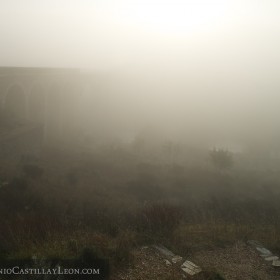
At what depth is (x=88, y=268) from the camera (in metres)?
6.79

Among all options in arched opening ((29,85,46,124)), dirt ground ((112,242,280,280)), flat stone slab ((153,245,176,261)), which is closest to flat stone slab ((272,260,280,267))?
dirt ground ((112,242,280,280))

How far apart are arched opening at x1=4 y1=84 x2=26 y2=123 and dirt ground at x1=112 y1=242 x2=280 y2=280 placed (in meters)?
22.1

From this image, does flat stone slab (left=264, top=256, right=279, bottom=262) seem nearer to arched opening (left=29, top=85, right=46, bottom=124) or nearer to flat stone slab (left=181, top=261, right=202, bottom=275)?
flat stone slab (left=181, top=261, right=202, bottom=275)

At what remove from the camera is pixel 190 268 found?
766 centimetres

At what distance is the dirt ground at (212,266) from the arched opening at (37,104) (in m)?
28.2

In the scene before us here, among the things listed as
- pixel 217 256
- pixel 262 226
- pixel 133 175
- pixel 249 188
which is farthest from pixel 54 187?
pixel 249 188

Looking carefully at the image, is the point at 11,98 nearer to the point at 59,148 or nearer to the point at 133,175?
the point at 59,148

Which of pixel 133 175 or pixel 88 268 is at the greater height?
pixel 88 268

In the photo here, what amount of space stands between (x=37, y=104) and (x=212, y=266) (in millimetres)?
30273

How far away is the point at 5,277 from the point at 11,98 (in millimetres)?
25565

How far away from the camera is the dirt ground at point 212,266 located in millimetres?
7223

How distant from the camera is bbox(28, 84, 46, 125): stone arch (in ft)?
112

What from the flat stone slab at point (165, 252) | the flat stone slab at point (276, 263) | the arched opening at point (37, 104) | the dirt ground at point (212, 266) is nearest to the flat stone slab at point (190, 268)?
the dirt ground at point (212, 266)

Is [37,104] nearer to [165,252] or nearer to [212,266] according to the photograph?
[165,252]
